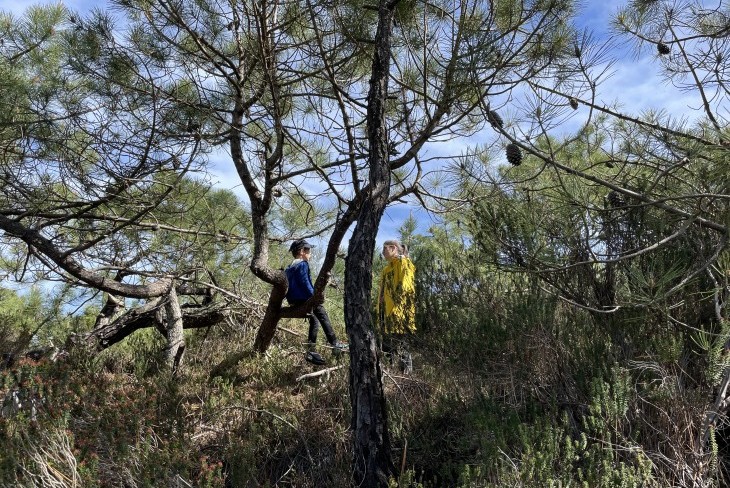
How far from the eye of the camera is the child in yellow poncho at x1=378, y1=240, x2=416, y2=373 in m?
5.29

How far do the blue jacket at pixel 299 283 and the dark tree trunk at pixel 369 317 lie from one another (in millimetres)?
2136

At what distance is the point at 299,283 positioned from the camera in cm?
641

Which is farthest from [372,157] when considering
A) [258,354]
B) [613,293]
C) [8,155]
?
[8,155]

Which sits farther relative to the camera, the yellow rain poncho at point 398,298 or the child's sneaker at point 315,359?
the child's sneaker at point 315,359

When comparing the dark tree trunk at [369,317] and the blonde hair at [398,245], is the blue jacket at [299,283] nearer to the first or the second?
the blonde hair at [398,245]

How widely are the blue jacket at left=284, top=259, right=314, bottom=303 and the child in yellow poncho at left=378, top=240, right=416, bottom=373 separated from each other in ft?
2.65

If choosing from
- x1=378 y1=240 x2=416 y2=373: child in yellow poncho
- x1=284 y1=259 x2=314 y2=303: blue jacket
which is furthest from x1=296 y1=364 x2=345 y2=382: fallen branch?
x1=284 y1=259 x2=314 y2=303: blue jacket

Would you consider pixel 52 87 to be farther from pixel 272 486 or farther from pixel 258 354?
pixel 272 486

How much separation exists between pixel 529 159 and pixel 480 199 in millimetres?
1062

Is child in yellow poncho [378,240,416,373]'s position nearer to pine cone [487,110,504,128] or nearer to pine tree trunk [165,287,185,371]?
pine cone [487,110,504,128]

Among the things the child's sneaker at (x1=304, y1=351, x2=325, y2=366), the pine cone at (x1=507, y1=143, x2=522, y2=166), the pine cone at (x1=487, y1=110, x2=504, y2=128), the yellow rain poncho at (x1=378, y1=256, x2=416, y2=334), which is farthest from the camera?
the child's sneaker at (x1=304, y1=351, x2=325, y2=366)

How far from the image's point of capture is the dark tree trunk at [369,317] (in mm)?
3938

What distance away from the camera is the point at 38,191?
5902 millimetres

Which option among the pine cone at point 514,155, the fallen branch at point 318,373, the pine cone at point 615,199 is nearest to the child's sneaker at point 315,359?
the fallen branch at point 318,373
